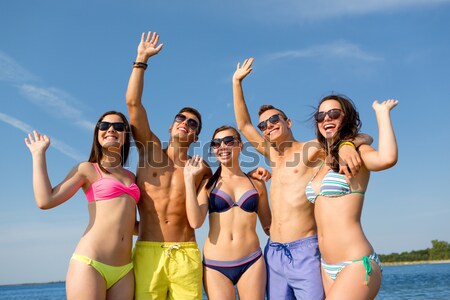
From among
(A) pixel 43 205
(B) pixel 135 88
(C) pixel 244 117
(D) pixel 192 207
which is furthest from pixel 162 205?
(C) pixel 244 117

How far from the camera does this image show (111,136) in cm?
696

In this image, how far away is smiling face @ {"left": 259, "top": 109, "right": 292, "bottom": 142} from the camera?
7.75m

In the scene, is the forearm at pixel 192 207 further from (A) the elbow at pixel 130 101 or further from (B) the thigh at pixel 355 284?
(B) the thigh at pixel 355 284

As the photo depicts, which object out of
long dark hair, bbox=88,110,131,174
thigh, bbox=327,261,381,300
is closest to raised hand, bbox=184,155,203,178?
long dark hair, bbox=88,110,131,174

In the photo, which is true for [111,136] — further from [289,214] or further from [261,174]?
[289,214]

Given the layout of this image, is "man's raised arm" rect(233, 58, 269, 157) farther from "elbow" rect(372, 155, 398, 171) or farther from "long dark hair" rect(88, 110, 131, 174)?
"elbow" rect(372, 155, 398, 171)

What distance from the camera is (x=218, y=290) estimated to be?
6.88 meters

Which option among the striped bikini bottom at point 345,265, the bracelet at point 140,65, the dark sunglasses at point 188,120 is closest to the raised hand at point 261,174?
the dark sunglasses at point 188,120

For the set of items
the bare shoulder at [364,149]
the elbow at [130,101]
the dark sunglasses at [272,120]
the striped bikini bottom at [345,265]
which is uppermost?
the elbow at [130,101]

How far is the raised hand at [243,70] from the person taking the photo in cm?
828

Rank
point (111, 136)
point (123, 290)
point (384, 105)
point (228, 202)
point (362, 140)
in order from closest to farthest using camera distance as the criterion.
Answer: point (384, 105) → point (362, 140) → point (123, 290) → point (111, 136) → point (228, 202)

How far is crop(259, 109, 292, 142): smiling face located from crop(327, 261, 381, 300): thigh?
10.0 feet

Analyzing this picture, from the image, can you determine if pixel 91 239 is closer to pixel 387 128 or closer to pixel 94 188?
pixel 94 188

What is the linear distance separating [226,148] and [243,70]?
1.72 m
